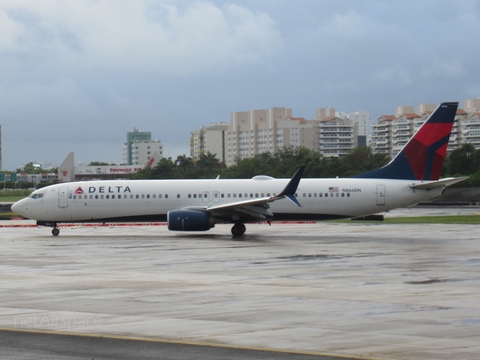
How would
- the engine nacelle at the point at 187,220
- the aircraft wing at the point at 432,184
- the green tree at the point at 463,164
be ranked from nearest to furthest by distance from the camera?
the aircraft wing at the point at 432,184
the engine nacelle at the point at 187,220
the green tree at the point at 463,164

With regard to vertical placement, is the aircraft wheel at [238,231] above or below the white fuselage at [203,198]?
below

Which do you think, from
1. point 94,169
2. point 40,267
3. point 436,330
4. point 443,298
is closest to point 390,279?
point 443,298

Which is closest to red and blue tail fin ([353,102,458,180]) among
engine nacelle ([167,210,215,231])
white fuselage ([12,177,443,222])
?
white fuselage ([12,177,443,222])

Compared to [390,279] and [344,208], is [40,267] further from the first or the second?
[344,208]

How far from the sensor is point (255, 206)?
1459 inches

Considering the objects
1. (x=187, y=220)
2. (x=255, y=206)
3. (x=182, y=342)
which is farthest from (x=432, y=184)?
(x=182, y=342)

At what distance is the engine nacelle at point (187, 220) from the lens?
3641 cm

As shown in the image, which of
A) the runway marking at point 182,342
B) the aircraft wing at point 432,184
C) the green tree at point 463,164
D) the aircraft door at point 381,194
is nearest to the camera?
the runway marking at point 182,342

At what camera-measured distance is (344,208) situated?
3794 cm

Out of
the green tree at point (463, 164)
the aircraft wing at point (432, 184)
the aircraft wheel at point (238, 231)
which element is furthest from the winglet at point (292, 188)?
the green tree at point (463, 164)

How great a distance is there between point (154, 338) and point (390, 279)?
9.69 metres

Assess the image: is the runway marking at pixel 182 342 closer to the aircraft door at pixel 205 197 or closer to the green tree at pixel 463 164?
the aircraft door at pixel 205 197

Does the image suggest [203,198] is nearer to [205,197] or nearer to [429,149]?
[205,197]

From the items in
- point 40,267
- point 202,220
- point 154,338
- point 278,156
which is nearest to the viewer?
point 154,338
